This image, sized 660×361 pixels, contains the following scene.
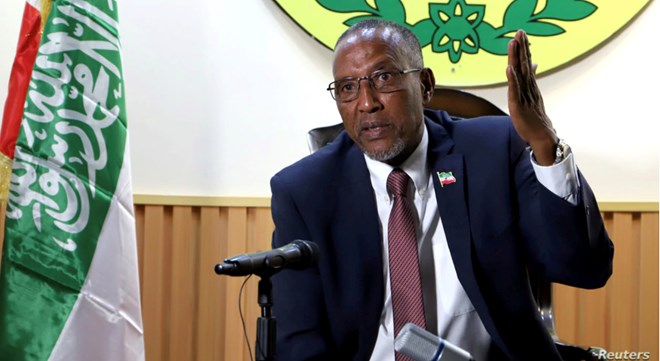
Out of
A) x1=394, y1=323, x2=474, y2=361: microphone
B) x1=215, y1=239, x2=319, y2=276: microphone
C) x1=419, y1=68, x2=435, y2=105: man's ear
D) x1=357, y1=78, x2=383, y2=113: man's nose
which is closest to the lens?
x1=394, y1=323, x2=474, y2=361: microphone

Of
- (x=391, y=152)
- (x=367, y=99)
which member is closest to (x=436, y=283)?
(x=391, y=152)

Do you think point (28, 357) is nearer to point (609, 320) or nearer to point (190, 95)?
point (190, 95)

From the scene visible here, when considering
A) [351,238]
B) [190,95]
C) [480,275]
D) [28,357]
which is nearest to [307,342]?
[351,238]

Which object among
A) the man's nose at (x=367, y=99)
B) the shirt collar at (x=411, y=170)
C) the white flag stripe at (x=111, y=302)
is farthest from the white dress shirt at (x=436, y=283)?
the white flag stripe at (x=111, y=302)

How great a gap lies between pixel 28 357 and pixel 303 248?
4.01 feet

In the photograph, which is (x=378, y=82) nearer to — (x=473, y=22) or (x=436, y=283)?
(x=436, y=283)

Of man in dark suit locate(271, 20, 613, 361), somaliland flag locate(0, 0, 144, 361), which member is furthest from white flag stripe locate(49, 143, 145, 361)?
man in dark suit locate(271, 20, 613, 361)

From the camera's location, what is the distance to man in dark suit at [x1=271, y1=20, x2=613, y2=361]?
170cm

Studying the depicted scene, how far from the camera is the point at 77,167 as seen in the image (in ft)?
7.47

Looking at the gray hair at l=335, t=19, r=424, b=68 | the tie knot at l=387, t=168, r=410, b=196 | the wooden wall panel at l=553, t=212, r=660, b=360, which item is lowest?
the wooden wall panel at l=553, t=212, r=660, b=360

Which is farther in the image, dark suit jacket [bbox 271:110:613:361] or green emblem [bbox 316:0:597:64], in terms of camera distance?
green emblem [bbox 316:0:597:64]

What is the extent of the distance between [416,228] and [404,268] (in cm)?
11

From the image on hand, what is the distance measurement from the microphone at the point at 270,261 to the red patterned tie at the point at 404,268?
16.8 inches

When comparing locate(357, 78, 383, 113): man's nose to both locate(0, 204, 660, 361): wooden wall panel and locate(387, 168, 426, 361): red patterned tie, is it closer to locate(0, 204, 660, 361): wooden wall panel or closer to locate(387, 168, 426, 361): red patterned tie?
locate(387, 168, 426, 361): red patterned tie
